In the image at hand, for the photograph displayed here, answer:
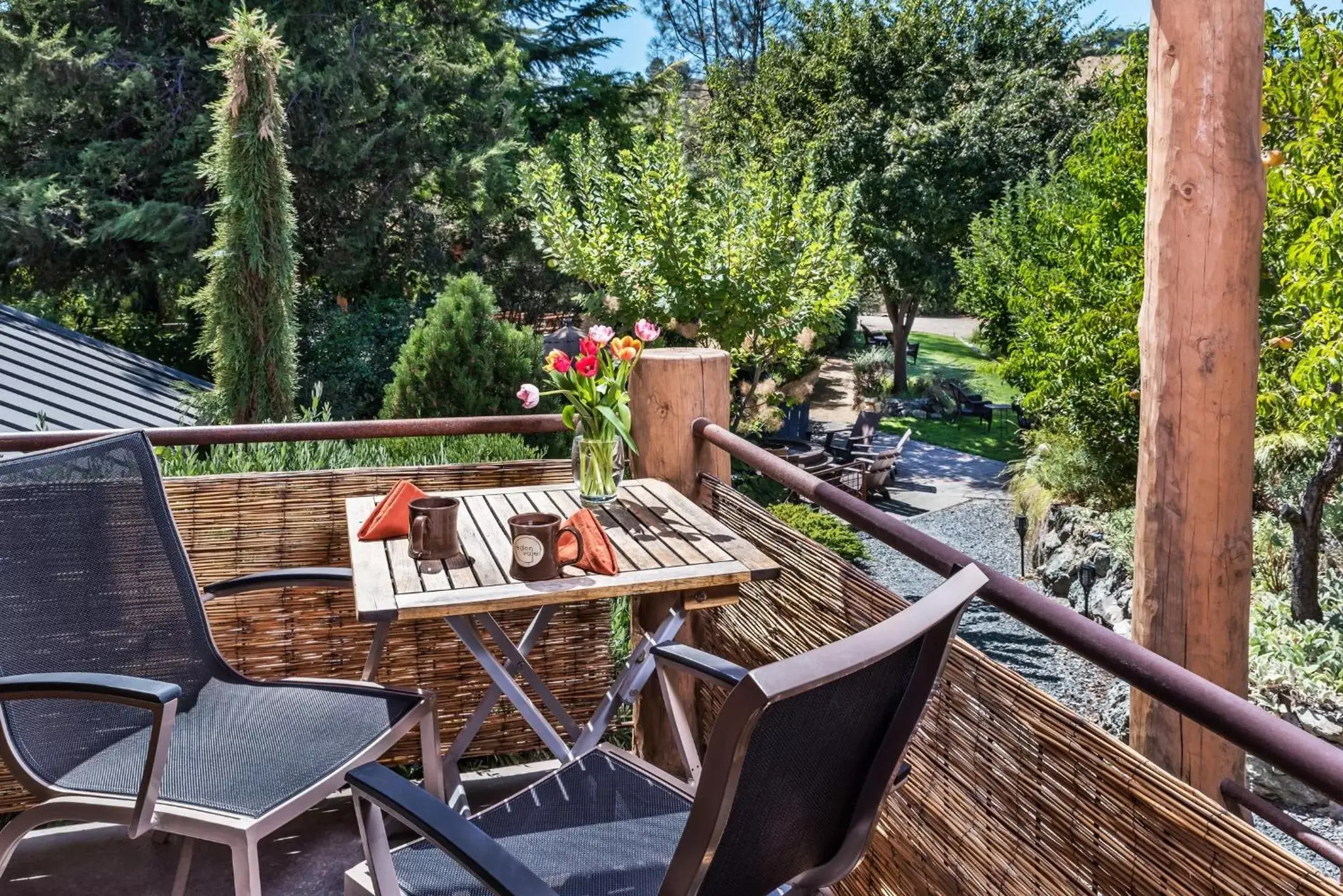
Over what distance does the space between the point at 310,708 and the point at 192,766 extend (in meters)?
0.27

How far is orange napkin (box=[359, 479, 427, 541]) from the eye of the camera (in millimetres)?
2129

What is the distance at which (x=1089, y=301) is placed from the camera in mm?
10172

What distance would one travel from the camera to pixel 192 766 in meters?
1.78

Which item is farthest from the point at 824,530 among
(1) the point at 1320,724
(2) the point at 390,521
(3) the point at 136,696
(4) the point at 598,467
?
(3) the point at 136,696

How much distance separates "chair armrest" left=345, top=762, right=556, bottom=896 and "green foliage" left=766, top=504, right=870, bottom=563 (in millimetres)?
8074

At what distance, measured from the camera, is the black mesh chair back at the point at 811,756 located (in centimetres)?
97

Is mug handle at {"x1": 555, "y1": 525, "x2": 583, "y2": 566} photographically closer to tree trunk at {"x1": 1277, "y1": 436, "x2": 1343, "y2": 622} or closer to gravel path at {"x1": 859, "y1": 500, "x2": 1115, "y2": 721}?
gravel path at {"x1": 859, "y1": 500, "x2": 1115, "y2": 721}

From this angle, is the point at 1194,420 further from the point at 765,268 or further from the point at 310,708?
the point at 765,268

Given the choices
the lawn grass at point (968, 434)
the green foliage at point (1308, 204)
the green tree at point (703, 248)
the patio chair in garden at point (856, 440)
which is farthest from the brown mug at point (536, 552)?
the lawn grass at point (968, 434)

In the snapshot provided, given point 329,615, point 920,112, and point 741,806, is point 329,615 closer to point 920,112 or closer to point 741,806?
point 741,806

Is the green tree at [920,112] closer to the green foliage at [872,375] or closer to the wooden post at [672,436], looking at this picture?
the green foliage at [872,375]

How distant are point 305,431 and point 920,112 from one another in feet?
52.6

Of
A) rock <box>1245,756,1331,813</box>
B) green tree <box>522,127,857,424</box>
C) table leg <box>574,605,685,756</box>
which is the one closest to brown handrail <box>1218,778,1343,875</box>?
table leg <box>574,605,685,756</box>

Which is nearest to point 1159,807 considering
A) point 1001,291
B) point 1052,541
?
point 1052,541
